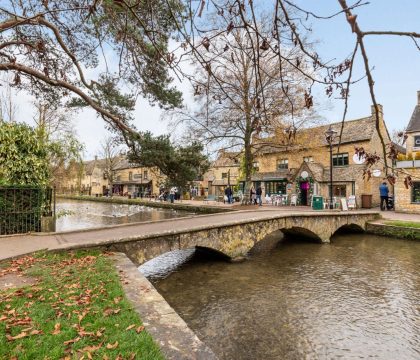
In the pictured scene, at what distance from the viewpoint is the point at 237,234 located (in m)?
12.3

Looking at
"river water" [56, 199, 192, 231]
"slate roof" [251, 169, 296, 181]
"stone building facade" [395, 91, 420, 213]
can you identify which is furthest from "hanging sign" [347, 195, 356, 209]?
"river water" [56, 199, 192, 231]

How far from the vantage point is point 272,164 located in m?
33.9

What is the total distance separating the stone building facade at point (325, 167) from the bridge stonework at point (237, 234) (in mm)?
7909

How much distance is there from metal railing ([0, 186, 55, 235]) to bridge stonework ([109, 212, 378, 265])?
13.0ft

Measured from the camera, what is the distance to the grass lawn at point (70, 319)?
3250mm

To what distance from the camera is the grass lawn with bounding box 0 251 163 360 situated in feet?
10.7

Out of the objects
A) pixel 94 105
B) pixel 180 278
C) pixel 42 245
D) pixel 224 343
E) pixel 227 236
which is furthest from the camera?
pixel 227 236

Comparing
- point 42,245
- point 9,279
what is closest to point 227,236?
point 42,245

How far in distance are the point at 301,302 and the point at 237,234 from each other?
15.0 ft

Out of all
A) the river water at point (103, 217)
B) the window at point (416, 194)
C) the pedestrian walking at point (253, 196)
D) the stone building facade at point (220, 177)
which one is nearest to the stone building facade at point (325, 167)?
the pedestrian walking at point (253, 196)

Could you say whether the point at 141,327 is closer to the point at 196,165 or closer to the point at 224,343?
the point at 224,343

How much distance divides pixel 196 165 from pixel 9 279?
6.79m

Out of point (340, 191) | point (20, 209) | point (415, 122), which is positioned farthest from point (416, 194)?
point (20, 209)

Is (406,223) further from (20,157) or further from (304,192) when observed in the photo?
(20,157)
